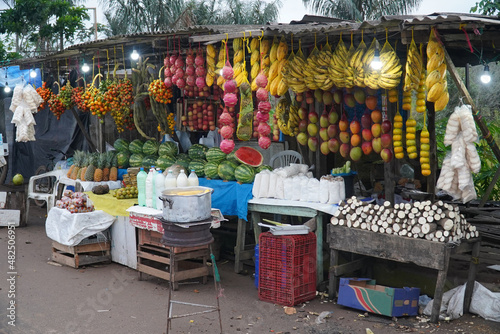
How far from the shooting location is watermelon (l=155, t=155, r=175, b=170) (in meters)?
8.76

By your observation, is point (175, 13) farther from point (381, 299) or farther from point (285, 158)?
point (381, 299)

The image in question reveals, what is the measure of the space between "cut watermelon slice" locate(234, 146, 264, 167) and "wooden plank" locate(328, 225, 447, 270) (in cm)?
181

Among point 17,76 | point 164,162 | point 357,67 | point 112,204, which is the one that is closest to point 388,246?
point 357,67

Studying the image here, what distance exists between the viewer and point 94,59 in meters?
10.2

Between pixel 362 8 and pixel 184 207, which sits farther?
pixel 362 8

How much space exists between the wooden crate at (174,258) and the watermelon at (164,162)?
5.21ft

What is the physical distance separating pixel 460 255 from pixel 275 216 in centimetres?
266

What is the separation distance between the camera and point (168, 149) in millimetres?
9016

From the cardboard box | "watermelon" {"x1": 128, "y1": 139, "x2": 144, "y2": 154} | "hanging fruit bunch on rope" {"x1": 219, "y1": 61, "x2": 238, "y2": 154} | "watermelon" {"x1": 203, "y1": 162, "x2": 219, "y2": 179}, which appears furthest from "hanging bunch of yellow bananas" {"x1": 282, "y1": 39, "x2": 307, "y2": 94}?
"watermelon" {"x1": 128, "y1": 139, "x2": 144, "y2": 154}

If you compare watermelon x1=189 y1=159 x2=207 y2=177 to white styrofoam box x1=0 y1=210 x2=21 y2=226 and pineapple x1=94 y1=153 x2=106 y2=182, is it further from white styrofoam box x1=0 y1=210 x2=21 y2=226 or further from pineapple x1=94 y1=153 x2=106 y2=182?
white styrofoam box x1=0 y1=210 x2=21 y2=226

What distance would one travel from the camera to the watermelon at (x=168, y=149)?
9.01 metres

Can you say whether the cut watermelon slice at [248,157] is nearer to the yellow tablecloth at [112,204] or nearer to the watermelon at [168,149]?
the yellow tablecloth at [112,204]

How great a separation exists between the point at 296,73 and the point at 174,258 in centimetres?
269

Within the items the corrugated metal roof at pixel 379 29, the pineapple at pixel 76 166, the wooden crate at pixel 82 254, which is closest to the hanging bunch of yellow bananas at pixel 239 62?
the corrugated metal roof at pixel 379 29
